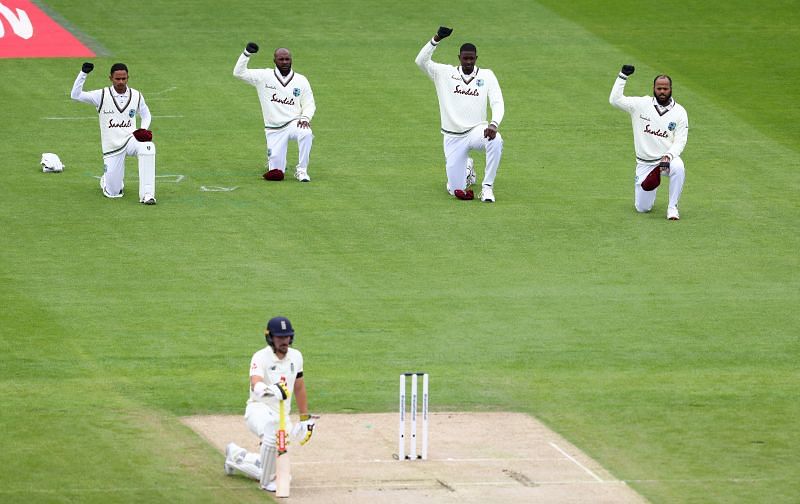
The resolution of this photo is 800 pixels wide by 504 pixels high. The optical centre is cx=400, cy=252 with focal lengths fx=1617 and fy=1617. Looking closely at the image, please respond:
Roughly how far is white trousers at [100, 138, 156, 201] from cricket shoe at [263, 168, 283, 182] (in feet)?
6.50

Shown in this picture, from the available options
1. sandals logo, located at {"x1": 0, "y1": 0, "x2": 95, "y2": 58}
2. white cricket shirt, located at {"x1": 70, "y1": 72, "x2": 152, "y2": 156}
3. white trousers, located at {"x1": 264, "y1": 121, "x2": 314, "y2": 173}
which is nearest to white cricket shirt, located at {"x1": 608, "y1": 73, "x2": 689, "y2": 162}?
white trousers, located at {"x1": 264, "y1": 121, "x2": 314, "y2": 173}

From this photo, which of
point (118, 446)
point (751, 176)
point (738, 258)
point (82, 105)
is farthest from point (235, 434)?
point (82, 105)

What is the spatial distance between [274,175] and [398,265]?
456 cm

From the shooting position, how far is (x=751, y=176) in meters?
25.1

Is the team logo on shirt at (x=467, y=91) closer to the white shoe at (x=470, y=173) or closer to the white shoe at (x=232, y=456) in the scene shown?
the white shoe at (x=470, y=173)

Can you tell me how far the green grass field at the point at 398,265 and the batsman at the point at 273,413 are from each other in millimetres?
210

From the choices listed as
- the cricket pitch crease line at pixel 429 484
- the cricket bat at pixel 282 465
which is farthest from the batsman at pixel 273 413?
the cricket pitch crease line at pixel 429 484

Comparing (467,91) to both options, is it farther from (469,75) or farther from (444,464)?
(444,464)

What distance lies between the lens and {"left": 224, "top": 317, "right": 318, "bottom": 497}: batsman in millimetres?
12766

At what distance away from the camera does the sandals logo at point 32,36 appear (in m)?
31.5

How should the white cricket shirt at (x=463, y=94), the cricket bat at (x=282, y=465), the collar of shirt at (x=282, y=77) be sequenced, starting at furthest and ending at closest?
the collar of shirt at (x=282, y=77) → the white cricket shirt at (x=463, y=94) → the cricket bat at (x=282, y=465)

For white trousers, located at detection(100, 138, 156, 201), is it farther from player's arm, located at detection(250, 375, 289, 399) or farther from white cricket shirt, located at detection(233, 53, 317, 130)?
player's arm, located at detection(250, 375, 289, 399)

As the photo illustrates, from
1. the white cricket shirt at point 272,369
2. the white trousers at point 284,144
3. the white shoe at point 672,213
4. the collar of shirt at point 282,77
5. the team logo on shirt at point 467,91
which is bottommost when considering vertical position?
the white cricket shirt at point 272,369

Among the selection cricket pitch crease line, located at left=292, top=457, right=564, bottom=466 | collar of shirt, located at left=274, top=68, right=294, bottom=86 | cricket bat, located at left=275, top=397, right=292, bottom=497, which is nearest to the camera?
cricket bat, located at left=275, top=397, right=292, bottom=497
